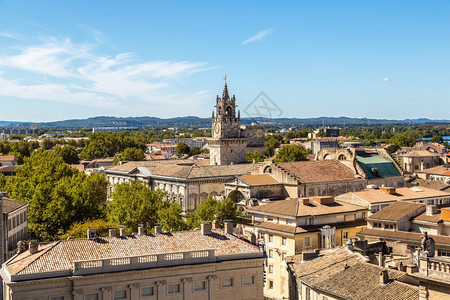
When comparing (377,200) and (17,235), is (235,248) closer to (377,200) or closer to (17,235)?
(377,200)

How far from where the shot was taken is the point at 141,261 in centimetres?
3334

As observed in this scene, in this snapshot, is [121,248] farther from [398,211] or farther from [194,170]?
[194,170]

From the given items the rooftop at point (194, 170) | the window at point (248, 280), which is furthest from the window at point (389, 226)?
the rooftop at point (194, 170)

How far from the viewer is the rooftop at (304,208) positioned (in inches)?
2081

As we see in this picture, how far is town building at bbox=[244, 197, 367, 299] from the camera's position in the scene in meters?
48.4

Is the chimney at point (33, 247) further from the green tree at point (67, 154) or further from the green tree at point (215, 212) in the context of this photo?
the green tree at point (67, 154)

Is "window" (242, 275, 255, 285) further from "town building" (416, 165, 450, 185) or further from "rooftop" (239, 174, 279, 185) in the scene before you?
"town building" (416, 165, 450, 185)

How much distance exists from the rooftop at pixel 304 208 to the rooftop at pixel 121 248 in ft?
50.0

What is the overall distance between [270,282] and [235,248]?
42.8 ft

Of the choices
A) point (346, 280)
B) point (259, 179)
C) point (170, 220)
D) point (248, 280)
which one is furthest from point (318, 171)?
point (346, 280)

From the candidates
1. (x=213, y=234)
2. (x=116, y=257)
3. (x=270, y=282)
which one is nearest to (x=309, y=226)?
(x=270, y=282)

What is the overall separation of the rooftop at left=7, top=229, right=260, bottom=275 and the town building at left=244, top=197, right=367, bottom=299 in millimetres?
10536

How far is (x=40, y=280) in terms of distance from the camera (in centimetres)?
3095

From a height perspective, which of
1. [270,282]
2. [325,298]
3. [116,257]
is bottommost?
[270,282]
